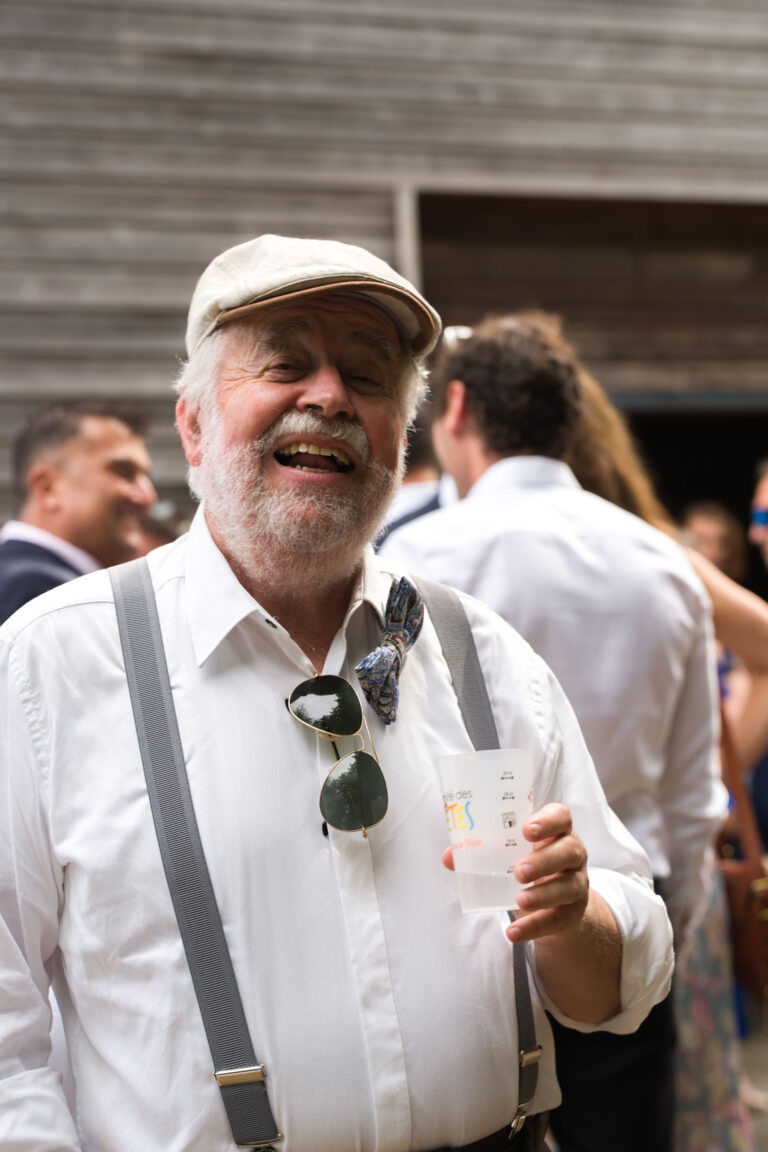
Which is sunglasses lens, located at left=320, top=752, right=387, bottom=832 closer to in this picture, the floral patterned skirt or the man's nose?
the man's nose

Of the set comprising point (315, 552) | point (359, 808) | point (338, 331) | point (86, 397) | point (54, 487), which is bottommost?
point (86, 397)

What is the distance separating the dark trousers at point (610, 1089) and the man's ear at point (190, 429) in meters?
1.39

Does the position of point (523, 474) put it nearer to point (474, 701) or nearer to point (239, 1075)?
point (474, 701)

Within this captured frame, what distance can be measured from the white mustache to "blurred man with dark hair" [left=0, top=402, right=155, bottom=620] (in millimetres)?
2165

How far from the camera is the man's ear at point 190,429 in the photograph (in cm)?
176

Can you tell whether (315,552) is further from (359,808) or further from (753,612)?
(753,612)

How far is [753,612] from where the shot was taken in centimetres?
298

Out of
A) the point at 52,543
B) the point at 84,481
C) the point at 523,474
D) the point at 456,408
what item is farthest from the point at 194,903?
the point at 84,481

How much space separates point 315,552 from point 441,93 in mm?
6139

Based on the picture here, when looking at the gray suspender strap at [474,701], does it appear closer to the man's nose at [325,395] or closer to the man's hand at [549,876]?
the man's hand at [549,876]

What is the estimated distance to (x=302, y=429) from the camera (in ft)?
5.34

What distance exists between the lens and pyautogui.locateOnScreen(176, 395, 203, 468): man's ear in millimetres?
1763

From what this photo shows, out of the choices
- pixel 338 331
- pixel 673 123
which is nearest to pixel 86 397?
pixel 673 123

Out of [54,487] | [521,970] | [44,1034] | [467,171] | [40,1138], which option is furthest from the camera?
[467,171]
